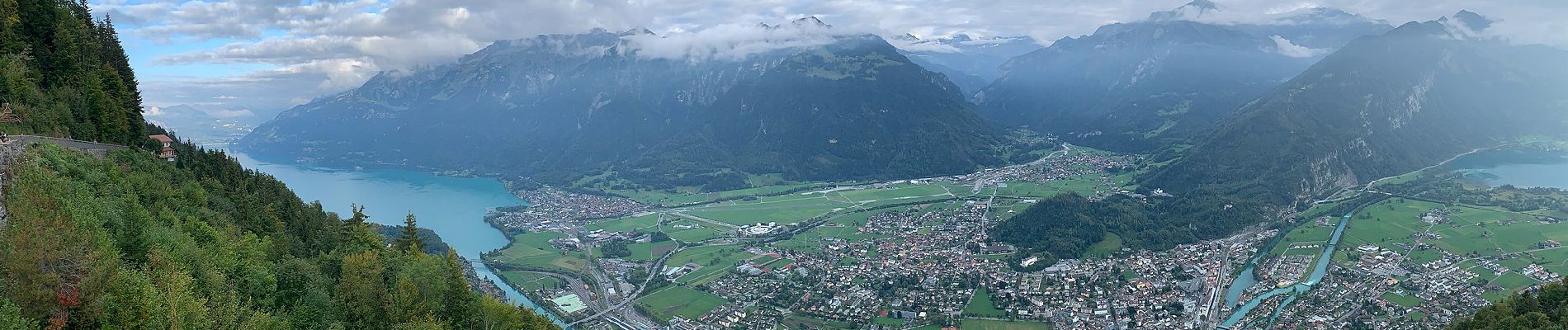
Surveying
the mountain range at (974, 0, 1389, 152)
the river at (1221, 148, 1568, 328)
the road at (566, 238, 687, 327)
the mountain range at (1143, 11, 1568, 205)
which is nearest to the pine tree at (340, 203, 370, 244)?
the road at (566, 238, 687, 327)

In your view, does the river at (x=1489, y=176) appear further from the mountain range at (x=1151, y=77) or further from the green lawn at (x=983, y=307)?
the mountain range at (x=1151, y=77)

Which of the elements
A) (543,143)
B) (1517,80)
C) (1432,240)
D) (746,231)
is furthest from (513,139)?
(1517,80)

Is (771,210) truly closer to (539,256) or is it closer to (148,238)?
(539,256)

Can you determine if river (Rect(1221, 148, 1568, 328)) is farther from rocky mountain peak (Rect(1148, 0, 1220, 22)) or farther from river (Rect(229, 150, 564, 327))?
rocky mountain peak (Rect(1148, 0, 1220, 22))

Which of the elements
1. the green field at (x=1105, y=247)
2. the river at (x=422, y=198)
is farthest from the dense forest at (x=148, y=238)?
the green field at (x=1105, y=247)

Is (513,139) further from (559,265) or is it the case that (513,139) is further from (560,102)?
(559,265)
